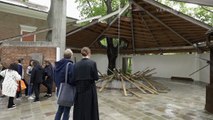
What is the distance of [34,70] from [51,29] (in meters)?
2.58

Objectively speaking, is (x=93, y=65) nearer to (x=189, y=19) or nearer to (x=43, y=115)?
(x=43, y=115)

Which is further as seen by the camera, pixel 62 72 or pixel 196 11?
pixel 196 11

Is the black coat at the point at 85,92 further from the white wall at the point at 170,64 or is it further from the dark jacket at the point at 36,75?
the white wall at the point at 170,64

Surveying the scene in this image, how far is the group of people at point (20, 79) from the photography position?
6336 millimetres

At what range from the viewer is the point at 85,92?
3.89 metres

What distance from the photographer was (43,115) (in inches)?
221

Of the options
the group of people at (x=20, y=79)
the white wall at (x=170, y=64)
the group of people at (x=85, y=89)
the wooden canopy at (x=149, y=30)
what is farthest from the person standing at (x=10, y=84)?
the white wall at (x=170, y=64)

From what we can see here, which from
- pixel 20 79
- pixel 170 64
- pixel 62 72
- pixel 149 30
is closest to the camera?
pixel 62 72

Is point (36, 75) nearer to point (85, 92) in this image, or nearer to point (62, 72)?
point (62, 72)

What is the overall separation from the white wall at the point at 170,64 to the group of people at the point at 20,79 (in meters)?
9.66

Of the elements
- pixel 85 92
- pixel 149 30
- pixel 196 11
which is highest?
pixel 196 11

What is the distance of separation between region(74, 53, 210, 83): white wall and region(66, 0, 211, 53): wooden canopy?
134 cm

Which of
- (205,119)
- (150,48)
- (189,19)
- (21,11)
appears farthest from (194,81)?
(21,11)

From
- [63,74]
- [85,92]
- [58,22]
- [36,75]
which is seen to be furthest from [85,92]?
[58,22]
